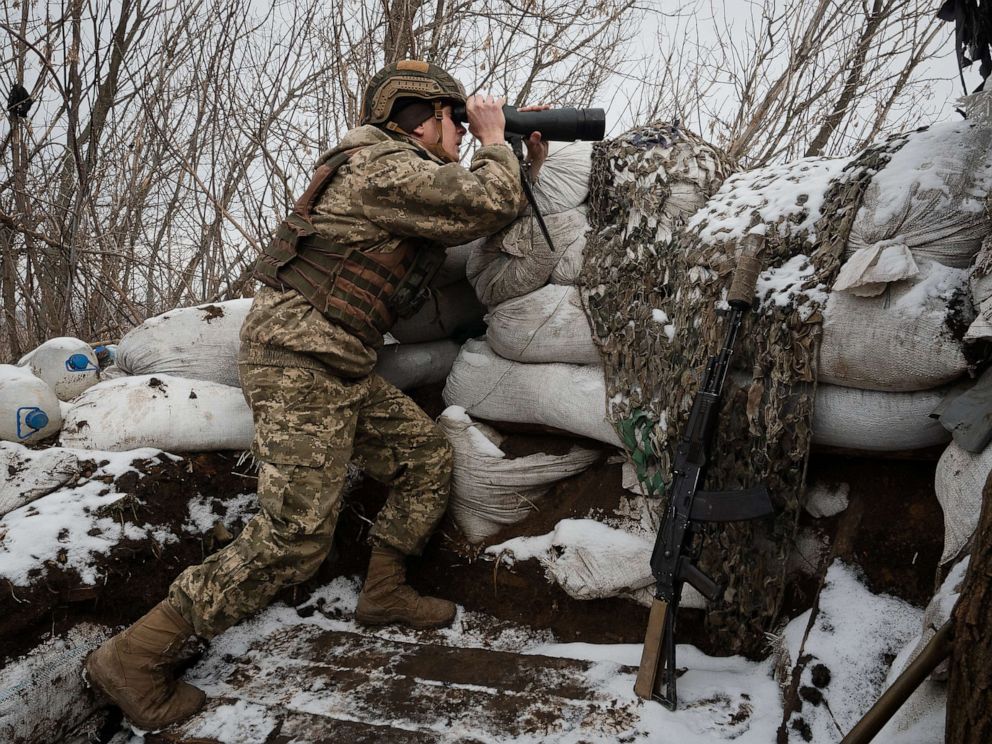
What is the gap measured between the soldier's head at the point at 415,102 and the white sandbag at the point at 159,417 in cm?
107

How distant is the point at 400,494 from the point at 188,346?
0.96 metres

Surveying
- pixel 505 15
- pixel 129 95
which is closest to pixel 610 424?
pixel 505 15

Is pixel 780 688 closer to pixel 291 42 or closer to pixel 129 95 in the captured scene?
pixel 291 42

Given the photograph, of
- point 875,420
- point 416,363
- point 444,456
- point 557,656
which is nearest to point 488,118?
point 416,363

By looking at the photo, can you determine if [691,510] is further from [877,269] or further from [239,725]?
[239,725]

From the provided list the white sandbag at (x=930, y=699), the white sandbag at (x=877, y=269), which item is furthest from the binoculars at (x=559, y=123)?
the white sandbag at (x=930, y=699)

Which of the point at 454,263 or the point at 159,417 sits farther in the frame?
the point at 454,263

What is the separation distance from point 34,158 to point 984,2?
4.66 metres

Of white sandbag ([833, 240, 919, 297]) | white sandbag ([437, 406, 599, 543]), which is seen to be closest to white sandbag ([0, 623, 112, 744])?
white sandbag ([437, 406, 599, 543])

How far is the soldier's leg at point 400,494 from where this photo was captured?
7.02ft

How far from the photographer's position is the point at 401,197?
73.2 inches

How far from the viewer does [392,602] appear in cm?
214

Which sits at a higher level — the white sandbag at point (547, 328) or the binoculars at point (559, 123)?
the binoculars at point (559, 123)

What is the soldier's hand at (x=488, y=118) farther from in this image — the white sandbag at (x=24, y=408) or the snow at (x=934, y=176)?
the white sandbag at (x=24, y=408)
